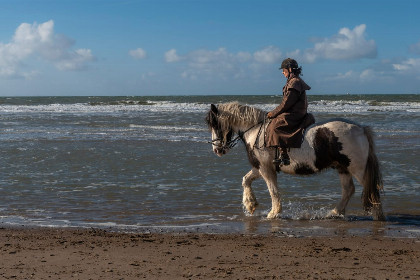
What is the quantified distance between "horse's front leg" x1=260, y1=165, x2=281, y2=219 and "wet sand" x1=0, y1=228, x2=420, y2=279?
1256 millimetres

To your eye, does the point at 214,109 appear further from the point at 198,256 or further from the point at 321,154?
the point at 198,256

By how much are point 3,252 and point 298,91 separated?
4298 millimetres

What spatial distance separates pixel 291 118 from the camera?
773 centimetres

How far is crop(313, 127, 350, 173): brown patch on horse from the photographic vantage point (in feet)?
25.0

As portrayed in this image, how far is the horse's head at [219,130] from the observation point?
8289 millimetres

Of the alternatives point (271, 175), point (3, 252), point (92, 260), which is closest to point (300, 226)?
point (271, 175)

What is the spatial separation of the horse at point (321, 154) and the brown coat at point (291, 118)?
0.44 feet

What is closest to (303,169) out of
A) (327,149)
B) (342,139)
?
(327,149)

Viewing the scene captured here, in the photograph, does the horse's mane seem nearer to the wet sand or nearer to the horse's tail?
the horse's tail

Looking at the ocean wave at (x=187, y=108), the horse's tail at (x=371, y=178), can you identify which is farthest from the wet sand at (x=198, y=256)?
the ocean wave at (x=187, y=108)

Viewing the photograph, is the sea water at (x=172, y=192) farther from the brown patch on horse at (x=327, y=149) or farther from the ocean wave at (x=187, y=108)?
the ocean wave at (x=187, y=108)

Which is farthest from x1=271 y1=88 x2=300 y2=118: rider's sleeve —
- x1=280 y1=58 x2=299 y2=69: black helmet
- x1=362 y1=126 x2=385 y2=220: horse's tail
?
x1=362 y1=126 x2=385 y2=220: horse's tail

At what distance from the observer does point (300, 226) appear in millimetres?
7324

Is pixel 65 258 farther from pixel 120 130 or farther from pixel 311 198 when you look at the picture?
pixel 120 130
